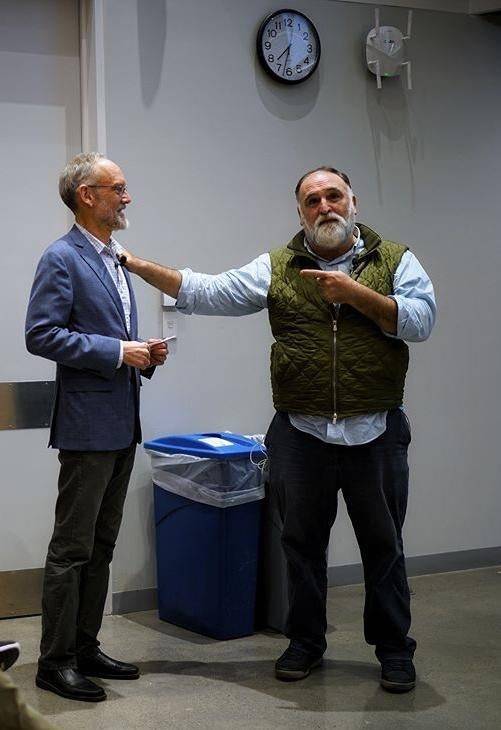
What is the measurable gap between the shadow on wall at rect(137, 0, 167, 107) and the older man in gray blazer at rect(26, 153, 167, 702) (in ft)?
3.29

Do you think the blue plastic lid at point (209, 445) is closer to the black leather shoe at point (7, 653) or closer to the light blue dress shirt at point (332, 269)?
the light blue dress shirt at point (332, 269)

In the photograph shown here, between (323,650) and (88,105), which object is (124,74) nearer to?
(88,105)

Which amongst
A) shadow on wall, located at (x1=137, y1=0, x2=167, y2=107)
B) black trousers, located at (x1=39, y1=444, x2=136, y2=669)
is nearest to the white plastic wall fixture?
shadow on wall, located at (x1=137, y1=0, x2=167, y2=107)

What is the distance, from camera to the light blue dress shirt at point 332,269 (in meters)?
3.26

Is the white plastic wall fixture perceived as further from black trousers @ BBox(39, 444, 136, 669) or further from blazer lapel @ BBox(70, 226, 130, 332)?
black trousers @ BBox(39, 444, 136, 669)

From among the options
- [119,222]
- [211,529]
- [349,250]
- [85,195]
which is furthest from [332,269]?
[211,529]

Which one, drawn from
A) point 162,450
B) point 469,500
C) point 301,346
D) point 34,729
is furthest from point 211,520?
point 34,729

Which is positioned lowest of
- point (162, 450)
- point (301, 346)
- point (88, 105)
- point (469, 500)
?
point (469, 500)

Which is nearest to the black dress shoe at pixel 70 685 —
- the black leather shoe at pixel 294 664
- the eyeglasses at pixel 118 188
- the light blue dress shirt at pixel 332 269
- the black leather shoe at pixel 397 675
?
the black leather shoe at pixel 294 664

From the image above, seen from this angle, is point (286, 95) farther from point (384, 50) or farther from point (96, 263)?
point (96, 263)

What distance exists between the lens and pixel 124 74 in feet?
13.5

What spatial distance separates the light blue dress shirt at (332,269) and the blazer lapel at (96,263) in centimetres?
25

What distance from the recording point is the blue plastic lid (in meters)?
3.89

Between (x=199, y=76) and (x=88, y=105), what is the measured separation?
485 millimetres
